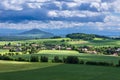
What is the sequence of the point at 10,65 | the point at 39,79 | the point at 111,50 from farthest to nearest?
the point at 111,50 → the point at 10,65 → the point at 39,79

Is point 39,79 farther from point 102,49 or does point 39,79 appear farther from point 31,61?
point 102,49

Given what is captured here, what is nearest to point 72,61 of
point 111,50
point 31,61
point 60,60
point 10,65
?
point 60,60

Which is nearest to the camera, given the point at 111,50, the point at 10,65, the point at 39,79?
the point at 39,79

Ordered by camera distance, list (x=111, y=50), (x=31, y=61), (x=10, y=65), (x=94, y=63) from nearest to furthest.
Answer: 1. (x=10, y=65)
2. (x=94, y=63)
3. (x=31, y=61)
4. (x=111, y=50)

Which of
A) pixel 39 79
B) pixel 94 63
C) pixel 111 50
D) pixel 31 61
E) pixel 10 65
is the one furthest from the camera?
pixel 111 50

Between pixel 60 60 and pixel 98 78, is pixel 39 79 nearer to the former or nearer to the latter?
pixel 98 78

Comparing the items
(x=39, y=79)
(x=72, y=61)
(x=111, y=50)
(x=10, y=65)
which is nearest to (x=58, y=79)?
(x=39, y=79)

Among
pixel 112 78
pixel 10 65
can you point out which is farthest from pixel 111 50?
pixel 112 78

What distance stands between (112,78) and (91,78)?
14.7 ft

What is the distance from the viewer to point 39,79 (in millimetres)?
67688

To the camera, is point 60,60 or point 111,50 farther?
point 111,50

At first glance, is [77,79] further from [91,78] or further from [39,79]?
[39,79]

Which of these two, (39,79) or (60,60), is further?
(60,60)

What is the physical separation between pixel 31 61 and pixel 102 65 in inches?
923
